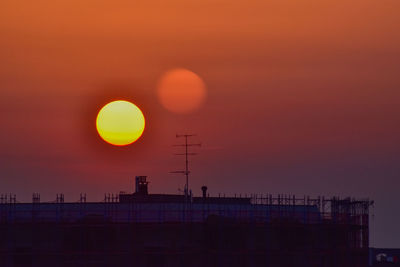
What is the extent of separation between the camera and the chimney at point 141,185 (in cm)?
12910

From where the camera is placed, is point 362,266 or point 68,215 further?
point 362,266

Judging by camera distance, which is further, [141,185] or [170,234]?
[141,185]

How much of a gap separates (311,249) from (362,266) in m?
9.27

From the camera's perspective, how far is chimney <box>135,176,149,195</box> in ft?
424

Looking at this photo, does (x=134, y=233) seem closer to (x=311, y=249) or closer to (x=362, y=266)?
(x=311, y=249)

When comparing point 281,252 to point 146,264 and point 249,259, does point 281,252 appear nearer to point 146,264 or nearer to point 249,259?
point 249,259

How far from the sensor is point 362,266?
416ft

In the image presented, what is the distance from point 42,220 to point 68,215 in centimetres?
251

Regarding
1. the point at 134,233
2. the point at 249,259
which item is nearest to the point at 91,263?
the point at 134,233

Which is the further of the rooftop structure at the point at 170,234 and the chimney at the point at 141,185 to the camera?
the chimney at the point at 141,185

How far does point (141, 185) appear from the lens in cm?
12975

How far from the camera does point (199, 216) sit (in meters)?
119

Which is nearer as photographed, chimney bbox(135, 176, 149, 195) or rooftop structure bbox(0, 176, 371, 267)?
rooftop structure bbox(0, 176, 371, 267)

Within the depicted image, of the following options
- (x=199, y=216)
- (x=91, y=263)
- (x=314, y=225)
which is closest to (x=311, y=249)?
(x=314, y=225)
